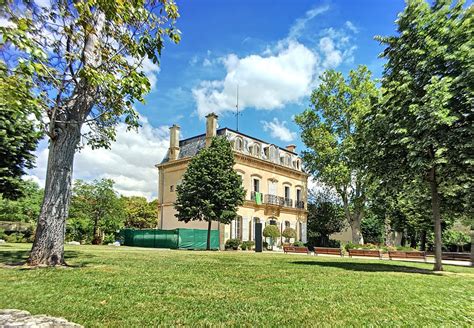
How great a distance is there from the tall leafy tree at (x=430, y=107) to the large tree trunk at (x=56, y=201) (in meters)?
9.67

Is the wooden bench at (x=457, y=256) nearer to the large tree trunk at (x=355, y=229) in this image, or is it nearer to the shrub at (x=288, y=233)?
the large tree trunk at (x=355, y=229)

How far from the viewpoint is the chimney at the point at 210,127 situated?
30703 mm

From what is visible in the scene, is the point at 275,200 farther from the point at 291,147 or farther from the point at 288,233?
the point at 291,147

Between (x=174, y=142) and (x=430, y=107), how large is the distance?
1045 inches

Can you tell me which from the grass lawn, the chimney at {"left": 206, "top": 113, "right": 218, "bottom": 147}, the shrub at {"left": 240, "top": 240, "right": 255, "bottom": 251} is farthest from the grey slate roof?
the grass lawn

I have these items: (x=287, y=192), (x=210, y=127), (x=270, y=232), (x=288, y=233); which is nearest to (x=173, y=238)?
(x=270, y=232)

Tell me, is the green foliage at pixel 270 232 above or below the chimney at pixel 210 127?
below

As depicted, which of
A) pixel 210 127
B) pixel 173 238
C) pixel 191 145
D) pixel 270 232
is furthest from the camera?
pixel 191 145

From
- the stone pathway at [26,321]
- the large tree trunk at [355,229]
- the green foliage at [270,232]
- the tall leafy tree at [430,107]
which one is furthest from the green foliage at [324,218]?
the stone pathway at [26,321]

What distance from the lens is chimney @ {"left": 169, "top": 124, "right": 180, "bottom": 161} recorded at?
33500 millimetres

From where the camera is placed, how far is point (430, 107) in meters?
10.0

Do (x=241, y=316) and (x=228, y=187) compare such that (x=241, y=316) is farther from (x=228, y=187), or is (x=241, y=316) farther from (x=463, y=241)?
(x=463, y=241)

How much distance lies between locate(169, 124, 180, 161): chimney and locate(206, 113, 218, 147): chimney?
4.27 meters

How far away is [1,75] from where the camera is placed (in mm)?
5359
